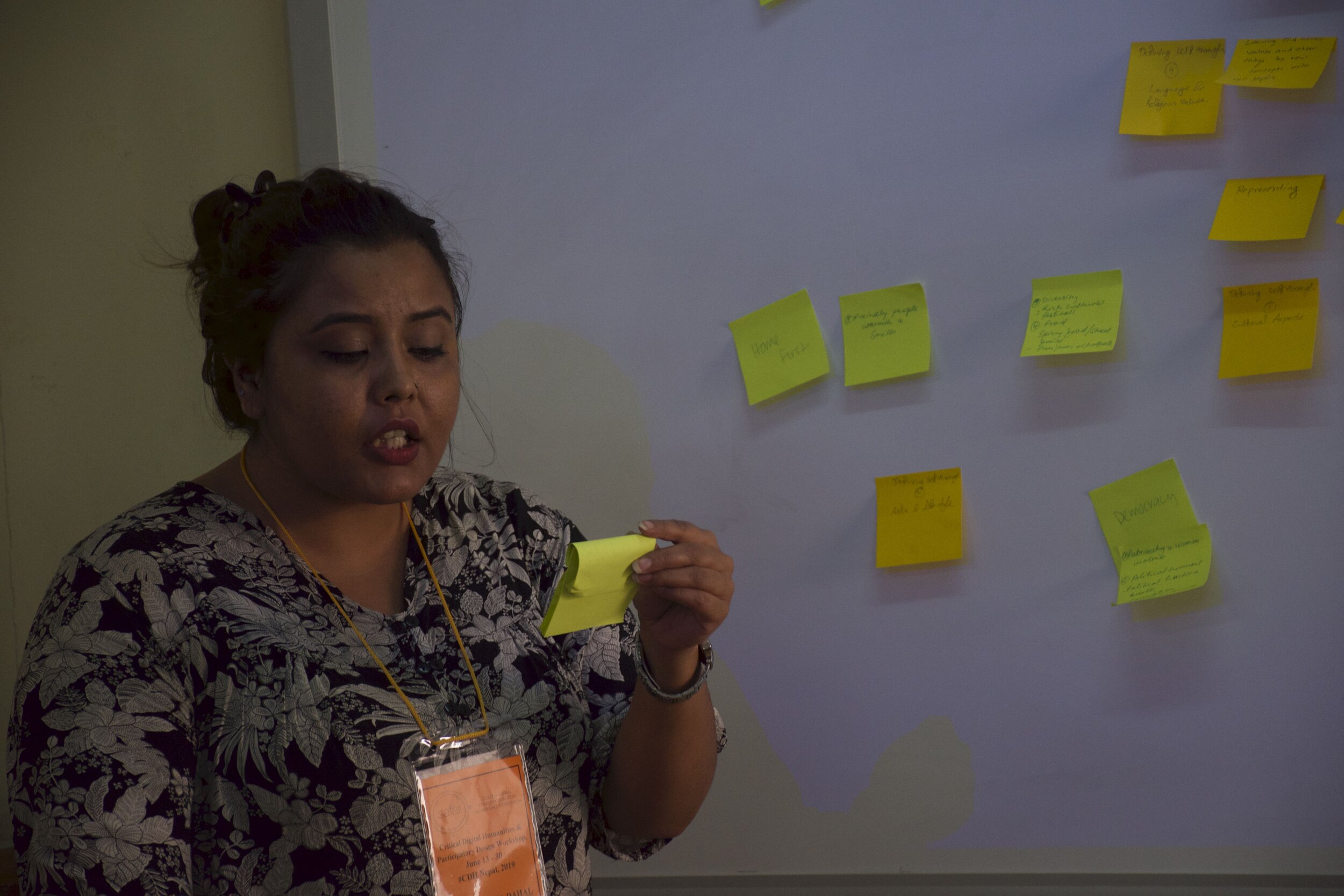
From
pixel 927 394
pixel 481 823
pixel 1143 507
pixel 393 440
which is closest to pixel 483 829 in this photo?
pixel 481 823

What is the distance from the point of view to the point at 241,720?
913mm

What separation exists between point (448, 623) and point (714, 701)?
48 centimetres

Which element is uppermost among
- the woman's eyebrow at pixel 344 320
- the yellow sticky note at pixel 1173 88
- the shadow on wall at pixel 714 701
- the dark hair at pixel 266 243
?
the yellow sticky note at pixel 1173 88

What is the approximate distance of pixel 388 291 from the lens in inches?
39.8

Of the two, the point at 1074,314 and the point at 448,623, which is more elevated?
the point at 1074,314

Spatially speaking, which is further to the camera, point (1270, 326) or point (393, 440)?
point (1270, 326)

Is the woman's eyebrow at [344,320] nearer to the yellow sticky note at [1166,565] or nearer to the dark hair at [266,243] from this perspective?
the dark hair at [266,243]

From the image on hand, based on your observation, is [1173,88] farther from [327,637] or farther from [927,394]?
[327,637]

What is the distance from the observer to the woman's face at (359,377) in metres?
0.98

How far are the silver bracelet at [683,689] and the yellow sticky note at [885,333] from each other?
48 cm

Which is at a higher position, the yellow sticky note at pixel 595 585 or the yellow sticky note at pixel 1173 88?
the yellow sticky note at pixel 1173 88

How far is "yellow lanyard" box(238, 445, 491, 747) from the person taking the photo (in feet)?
3.14

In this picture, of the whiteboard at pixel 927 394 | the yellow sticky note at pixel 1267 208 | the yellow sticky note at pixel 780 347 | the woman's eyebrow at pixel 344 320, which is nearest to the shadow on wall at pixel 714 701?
the whiteboard at pixel 927 394

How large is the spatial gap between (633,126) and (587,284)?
228mm
